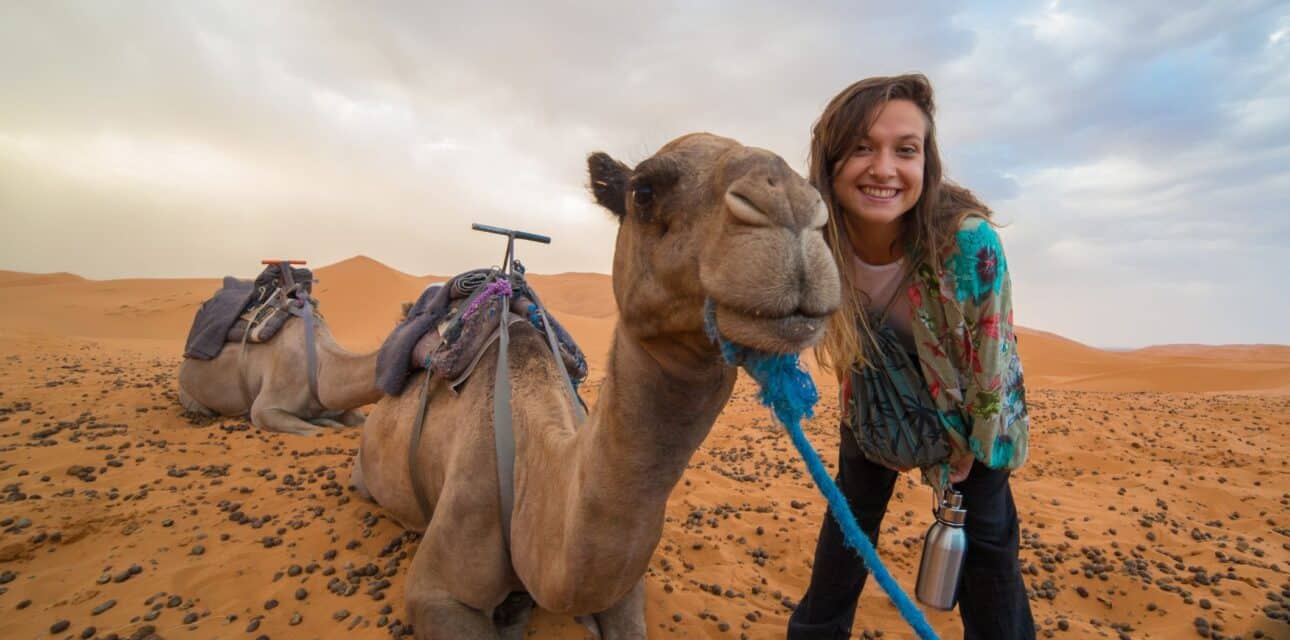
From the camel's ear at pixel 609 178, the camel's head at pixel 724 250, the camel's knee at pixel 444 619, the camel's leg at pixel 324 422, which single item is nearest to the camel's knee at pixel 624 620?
the camel's knee at pixel 444 619

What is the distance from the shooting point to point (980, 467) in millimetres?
2307

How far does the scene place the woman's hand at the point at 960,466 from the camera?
7.39 feet

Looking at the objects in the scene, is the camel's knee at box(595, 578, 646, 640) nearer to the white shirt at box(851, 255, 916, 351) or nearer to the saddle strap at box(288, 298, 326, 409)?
the white shirt at box(851, 255, 916, 351)

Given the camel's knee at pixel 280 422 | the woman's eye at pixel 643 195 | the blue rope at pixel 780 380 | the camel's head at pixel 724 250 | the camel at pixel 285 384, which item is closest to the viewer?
the camel's head at pixel 724 250

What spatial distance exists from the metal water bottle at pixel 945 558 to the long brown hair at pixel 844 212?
2.25ft

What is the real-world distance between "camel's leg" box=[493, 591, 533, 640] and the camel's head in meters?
1.90

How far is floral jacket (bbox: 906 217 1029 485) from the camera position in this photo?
2.05m

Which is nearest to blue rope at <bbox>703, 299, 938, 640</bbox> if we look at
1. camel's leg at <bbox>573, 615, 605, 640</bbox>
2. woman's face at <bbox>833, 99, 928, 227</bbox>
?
woman's face at <bbox>833, 99, 928, 227</bbox>

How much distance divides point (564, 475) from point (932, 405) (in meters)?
1.50

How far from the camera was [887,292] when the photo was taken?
235 cm

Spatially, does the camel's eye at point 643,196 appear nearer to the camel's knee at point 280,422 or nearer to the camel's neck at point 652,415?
the camel's neck at point 652,415

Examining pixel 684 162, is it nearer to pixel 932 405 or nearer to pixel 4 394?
pixel 932 405

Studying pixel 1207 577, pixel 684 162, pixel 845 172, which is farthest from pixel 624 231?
pixel 1207 577

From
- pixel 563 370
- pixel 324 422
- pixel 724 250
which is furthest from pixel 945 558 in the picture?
pixel 324 422
